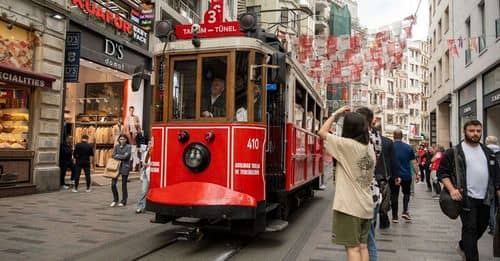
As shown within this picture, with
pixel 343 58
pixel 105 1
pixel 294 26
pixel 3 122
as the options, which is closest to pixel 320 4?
pixel 294 26

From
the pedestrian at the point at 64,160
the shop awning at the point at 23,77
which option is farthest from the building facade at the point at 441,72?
the shop awning at the point at 23,77

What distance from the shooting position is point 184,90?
23.3 ft

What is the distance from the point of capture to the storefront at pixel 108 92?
54.0 ft

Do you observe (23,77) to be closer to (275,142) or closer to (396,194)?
(275,142)

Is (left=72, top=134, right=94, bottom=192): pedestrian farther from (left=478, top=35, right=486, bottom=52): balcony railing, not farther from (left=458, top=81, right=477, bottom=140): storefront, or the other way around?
(left=458, top=81, right=477, bottom=140): storefront

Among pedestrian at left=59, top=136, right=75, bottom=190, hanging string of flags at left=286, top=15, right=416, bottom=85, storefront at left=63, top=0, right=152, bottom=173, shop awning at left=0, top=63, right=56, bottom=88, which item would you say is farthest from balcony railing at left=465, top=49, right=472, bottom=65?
shop awning at left=0, top=63, right=56, bottom=88

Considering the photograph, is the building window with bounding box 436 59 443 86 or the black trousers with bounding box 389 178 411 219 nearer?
the black trousers with bounding box 389 178 411 219

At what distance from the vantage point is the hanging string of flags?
1869cm

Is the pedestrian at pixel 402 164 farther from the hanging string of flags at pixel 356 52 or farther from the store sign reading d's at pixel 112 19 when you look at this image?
the store sign reading d's at pixel 112 19

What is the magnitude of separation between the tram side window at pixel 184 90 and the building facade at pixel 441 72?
19.7 metres

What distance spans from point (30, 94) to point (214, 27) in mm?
8021

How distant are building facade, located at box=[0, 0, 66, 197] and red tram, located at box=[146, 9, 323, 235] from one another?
21.0 feet

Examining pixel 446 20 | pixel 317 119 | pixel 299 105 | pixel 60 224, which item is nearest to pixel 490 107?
pixel 317 119

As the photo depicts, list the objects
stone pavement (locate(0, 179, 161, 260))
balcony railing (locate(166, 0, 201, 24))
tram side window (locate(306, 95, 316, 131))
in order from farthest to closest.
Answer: balcony railing (locate(166, 0, 201, 24)), tram side window (locate(306, 95, 316, 131)), stone pavement (locate(0, 179, 161, 260))
